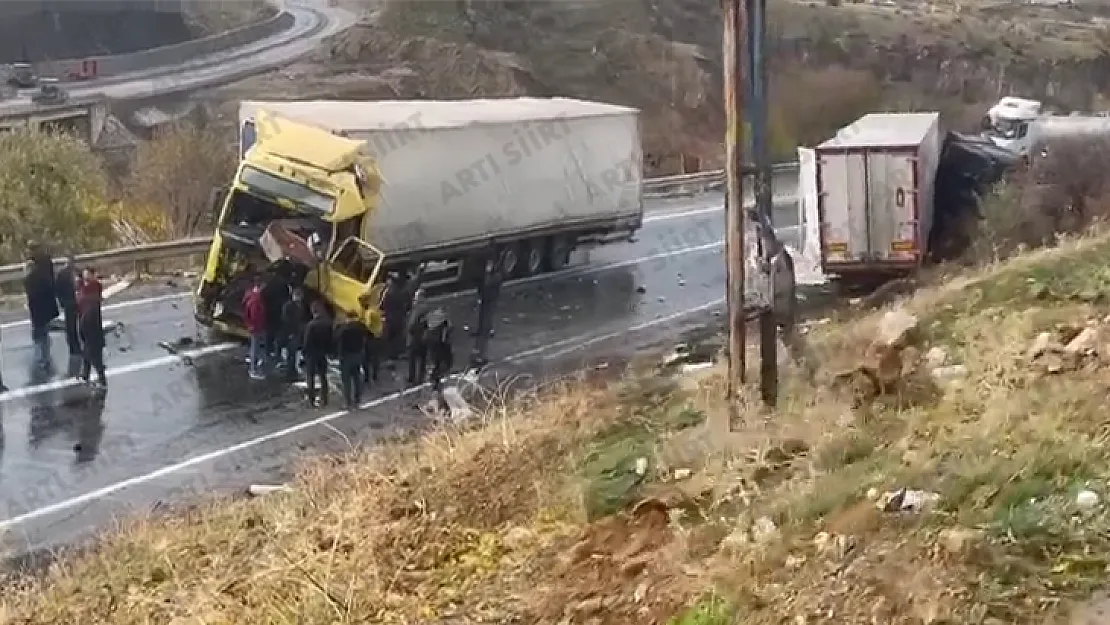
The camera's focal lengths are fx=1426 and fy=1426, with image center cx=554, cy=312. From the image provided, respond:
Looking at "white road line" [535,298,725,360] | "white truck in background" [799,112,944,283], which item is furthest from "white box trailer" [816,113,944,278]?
"white road line" [535,298,725,360]

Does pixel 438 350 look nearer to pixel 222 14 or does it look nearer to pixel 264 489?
pixel 264 489

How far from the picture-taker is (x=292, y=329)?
15953 millimetres

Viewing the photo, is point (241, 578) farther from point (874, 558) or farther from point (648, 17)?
point (648, 17)

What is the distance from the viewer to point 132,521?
10.6 meters

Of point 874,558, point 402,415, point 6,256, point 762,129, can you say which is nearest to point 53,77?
point 6,256

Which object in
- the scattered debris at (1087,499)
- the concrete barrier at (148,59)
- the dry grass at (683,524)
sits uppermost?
the scattered debris at (1087,499)

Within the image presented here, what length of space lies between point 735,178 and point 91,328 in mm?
8928

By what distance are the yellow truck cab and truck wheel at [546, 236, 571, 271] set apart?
651 centimetres

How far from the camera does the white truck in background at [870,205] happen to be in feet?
71.0

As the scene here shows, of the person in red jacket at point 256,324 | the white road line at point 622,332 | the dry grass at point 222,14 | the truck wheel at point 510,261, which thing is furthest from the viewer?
the dry grass at point 222,14

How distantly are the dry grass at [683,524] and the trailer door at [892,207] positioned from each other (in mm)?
11271

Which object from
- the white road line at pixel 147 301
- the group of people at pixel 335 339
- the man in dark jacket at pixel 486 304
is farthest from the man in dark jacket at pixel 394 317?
the white road line at pixel 147 301

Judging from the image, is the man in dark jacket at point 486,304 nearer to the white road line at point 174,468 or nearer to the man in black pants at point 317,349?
the white road line at point 174,468

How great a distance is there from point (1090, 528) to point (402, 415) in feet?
32.9
